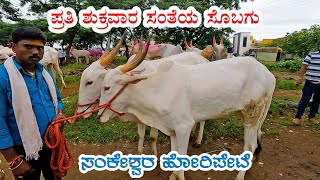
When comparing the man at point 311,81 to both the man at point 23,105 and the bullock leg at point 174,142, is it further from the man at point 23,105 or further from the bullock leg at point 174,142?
the man at point 23,105

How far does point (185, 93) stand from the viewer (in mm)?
2941

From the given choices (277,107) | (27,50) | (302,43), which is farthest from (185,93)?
(302,43)

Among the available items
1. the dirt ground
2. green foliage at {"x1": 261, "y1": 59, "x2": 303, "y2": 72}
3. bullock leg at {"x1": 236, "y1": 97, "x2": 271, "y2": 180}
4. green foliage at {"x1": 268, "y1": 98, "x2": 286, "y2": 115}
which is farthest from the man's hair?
green foliage at {"x1": 261, "y1": 59, "x2": 303, "y2": 72}

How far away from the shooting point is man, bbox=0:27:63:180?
1.81m

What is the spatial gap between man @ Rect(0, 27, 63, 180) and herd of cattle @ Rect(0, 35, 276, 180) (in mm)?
933

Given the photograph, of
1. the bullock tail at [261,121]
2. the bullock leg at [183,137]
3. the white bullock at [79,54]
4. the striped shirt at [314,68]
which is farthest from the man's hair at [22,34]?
the white bullock at [79,54]

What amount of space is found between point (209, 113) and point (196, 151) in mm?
1426

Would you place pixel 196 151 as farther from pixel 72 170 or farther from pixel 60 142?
pixel 60 142

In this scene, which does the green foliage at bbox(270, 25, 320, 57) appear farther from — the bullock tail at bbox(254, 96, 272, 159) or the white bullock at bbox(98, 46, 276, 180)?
the white bullock at bbox(98, 46, 276, 180)

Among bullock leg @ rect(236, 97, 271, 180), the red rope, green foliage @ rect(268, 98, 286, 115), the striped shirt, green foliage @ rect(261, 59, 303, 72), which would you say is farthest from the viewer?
green foliage @ rect(261, 59, 303, 72)

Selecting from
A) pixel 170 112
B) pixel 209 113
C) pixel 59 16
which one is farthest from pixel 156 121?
pixel 59 16

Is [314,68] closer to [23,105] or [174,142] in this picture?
[174,142]

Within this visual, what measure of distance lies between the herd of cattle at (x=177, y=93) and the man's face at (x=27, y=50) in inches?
39.5

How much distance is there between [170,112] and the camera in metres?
2.86
